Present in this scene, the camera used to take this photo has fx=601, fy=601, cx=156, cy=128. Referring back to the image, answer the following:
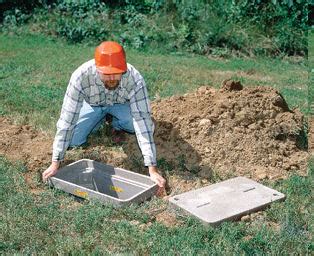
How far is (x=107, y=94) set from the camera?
18.9 feet

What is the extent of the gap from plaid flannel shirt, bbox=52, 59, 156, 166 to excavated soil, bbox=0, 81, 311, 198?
418mm

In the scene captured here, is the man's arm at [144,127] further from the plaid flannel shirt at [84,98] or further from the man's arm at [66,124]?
the man's arm at [66,124]

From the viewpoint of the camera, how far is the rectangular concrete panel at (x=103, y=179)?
510cm

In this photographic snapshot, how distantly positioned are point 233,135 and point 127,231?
1.90 meters

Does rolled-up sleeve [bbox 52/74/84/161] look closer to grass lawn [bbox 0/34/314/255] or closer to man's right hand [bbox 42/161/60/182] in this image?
man's right hand [bbox 42/161/60/182]

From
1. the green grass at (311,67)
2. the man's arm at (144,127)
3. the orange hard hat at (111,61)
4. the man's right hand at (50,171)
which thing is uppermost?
the orange hard hat at (111,61)

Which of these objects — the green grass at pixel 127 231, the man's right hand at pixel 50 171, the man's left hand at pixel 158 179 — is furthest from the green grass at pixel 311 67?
the man's right hand at pixel 50 171

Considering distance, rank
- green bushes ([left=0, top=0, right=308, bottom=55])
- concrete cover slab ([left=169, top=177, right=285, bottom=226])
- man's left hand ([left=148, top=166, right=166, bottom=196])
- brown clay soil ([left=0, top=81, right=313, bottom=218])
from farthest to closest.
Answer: green bushes ([left=0, top=0, right=308, bottom=55])
brown clay soil ([left=0, top=81, right=313, bottom=218])
man's left hand ([left=148, top=166, right=166, bottom=196])
concrete cover slab ([left=169, top=177, right=285, bottom=226])

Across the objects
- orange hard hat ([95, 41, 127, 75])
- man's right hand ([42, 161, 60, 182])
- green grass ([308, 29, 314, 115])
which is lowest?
green grass ([308, 29, 314, 115])

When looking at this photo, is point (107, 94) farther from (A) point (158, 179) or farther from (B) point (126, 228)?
(B) point (126, 228)

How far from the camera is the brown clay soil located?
5.58 meters

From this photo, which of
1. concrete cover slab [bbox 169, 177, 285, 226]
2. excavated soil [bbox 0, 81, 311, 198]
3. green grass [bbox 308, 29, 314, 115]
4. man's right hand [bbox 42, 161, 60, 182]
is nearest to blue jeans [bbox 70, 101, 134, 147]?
excavated soil [bbox 0, 81, 311, 198]

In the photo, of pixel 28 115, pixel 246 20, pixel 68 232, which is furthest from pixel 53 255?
pixel 246 20

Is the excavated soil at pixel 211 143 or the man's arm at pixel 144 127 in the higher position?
the man's arm at pixel 144 127
